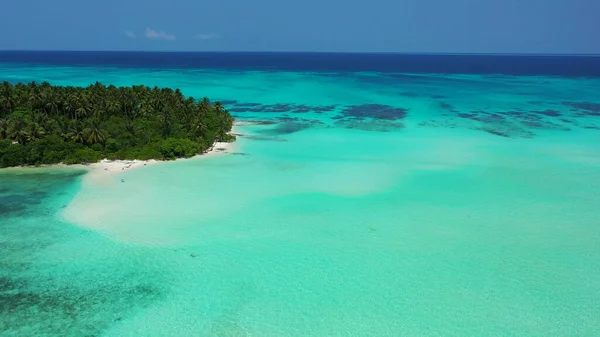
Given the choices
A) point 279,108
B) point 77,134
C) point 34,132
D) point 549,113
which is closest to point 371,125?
point 279,108

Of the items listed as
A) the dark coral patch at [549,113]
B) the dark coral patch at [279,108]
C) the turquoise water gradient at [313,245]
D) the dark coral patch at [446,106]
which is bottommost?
the turquoise water gradient at [313,245]

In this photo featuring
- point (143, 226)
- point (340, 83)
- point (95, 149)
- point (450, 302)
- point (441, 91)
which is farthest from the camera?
point (340, 83)

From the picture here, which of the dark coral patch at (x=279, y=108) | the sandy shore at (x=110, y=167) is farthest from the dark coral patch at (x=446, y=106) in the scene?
the sandy shore at (x=110, y=167)

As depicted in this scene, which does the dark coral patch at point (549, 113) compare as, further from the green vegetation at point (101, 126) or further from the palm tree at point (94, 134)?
the palm tree at point (94, 134)

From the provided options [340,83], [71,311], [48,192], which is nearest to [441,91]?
[340,83]

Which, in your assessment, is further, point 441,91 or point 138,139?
point 441,91

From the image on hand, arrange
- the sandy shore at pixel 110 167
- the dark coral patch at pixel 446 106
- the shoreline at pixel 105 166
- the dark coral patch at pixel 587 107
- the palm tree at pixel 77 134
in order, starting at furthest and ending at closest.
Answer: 1. the dark coral patch at pixel 446 106
2. the dark coral patch at pixel 587 107
3. the palm tree at pixel 77 134
4. the shoreline at pixel 105 166
5. the sandy shore at pixel 110 167

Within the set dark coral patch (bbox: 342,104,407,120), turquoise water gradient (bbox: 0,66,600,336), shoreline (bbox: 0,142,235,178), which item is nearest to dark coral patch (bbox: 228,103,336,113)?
dark coral patch (bbox: 342,104,407,120)

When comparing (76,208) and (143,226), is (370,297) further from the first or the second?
(76,208)
